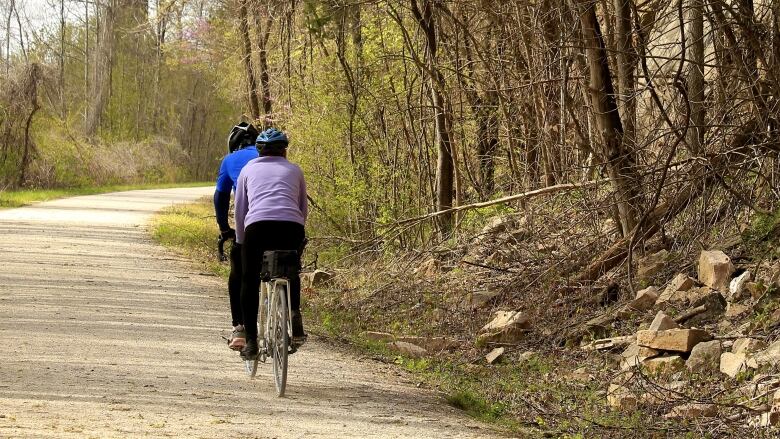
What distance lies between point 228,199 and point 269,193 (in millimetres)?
1187

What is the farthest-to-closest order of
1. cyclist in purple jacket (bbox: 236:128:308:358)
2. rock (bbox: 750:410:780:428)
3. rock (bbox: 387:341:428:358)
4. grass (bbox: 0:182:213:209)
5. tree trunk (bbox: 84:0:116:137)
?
tree trunk (bbox: 84:0:116:137), grass (bbox: 0:182:213:209), rock (bbox: 387:341:428:358), cyclist in purple jacket (bbox: 236:128:308:358), rock (bbox: 750:410:780:428)

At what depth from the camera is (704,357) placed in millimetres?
9617

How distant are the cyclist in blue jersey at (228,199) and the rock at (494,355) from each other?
281 centimetres

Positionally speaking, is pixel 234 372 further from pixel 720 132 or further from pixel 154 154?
pixel 154 154

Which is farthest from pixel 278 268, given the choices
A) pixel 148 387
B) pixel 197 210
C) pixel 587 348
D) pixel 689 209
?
pixel 197 210

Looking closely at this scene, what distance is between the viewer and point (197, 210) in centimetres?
3375

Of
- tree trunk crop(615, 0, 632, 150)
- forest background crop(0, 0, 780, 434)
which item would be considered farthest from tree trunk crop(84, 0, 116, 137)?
tree trunk crop(615, 0, 632, 150)

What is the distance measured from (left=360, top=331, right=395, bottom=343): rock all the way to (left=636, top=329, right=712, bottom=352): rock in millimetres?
3708

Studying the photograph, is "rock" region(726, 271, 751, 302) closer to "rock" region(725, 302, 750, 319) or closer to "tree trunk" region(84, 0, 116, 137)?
"rock" region(725, 302, 750, 319)

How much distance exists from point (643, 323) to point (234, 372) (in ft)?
12.3

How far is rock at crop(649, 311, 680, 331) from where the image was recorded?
403 inches

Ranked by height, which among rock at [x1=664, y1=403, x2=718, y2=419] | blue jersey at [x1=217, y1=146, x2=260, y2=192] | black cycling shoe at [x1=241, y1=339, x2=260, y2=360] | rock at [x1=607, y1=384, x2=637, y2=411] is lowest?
rock at [x1=607, y1=384, x2=637, y2=411]

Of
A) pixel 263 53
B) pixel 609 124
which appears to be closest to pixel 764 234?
pixel 609 124

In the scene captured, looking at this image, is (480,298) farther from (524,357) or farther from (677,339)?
(677,339)
